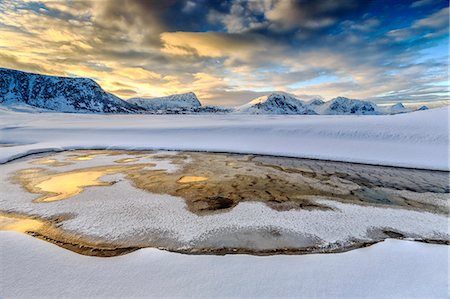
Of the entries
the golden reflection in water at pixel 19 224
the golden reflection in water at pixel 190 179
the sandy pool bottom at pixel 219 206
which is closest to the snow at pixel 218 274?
the sandy pool bottom at pixel 219 206

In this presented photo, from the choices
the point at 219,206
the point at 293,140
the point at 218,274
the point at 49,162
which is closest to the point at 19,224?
the point at 219,206

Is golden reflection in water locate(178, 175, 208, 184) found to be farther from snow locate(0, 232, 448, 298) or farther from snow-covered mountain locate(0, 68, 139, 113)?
snow-covered mountain locate(0, 68, 139, 113)

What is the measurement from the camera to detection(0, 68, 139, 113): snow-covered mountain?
12189 cm

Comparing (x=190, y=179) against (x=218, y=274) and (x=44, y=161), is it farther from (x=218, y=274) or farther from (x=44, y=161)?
(x=44, y=161)

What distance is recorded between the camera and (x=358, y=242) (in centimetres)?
410

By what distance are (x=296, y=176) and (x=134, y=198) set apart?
17.5ft

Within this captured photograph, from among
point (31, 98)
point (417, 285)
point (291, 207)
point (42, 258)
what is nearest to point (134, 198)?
point (42, 258)

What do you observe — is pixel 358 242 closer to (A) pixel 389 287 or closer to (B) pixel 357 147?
(A) pixel 389 287

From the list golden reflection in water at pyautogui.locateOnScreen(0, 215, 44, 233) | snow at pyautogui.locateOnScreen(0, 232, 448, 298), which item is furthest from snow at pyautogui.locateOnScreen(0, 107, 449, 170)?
snow at pyautogui.locateOnScreen(0, 232, 448, 298)

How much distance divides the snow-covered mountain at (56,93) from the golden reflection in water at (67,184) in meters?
125

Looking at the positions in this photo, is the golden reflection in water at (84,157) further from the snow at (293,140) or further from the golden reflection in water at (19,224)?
the golden reflection in water at (19,224)

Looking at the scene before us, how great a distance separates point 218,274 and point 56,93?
168 meters

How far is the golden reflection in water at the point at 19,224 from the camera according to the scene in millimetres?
4344

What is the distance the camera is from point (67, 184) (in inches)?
275
